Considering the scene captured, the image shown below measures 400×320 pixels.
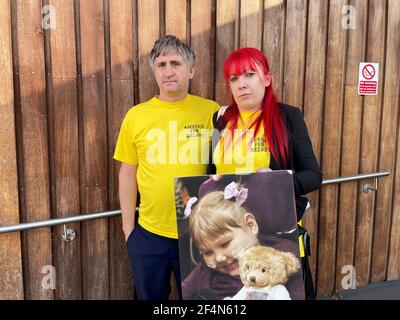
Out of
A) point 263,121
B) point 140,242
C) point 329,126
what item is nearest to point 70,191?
point 140,242

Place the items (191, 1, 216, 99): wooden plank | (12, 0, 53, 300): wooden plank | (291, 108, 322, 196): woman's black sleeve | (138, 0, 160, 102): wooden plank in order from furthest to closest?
(191, 1, 216, 99): wooden plank
(138, 0, 160, 102): wooden plank
(12, 0, 53, 300): wooden plank
(291, 108, 322, 196): woman's black sleeve

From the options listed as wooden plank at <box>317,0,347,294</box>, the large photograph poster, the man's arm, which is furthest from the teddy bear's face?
wooden plank at <box>317,0,347,294</box>

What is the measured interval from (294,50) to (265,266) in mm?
1917

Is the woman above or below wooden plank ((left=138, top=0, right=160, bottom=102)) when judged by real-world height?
below

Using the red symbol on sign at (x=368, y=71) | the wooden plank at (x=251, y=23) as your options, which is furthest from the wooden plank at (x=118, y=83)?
the red symbol on sign at (x=368, y=71)

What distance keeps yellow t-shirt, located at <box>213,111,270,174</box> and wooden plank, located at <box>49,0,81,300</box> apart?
0.99 meters

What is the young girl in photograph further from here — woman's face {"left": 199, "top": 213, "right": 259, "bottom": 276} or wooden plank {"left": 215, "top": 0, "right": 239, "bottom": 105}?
wooden plank {"left": 215, "top": 0, "right": 239, "bottom": 105}

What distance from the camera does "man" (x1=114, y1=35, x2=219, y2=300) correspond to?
2.19 meters

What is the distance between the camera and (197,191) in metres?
1.80

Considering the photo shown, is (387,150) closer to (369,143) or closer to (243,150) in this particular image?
(369,143)

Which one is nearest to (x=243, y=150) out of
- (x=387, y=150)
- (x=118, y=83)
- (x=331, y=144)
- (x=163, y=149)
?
(x=163, y=149)

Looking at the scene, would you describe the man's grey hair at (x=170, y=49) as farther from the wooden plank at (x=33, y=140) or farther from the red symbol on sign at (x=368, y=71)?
the red symbol on sign at (x=368, y=71)

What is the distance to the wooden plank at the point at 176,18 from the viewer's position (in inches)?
105

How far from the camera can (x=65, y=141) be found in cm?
245
